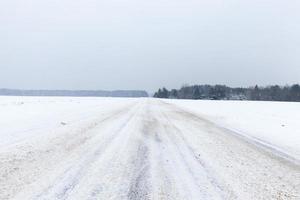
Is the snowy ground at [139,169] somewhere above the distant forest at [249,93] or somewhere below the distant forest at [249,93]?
below

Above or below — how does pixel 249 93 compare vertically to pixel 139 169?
above

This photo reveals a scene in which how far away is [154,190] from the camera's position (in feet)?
15.1

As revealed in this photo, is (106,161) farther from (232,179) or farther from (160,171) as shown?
(232,179)

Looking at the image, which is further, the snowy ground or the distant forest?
the distant forest

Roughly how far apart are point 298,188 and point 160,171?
2284 mm

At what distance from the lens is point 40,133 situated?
10.3 m

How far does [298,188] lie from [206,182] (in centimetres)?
145

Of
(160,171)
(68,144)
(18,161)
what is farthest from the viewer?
(68,144)

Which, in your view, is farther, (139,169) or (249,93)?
(249,93)

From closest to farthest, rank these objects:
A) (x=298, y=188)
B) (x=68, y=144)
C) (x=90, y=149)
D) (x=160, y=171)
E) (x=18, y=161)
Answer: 1. (x=298, y=188)
2. (x=160, y=171)
3. (x=18, y=161)
4. (x=90, y=149)
5. (x=68, y=144)

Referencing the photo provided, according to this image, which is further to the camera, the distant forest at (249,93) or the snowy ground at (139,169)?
the distant forest at (249,93)

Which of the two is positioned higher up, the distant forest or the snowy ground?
the distant forest

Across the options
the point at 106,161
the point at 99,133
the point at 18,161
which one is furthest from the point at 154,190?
the point at 99,133

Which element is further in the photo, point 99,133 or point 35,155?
point 99,133
